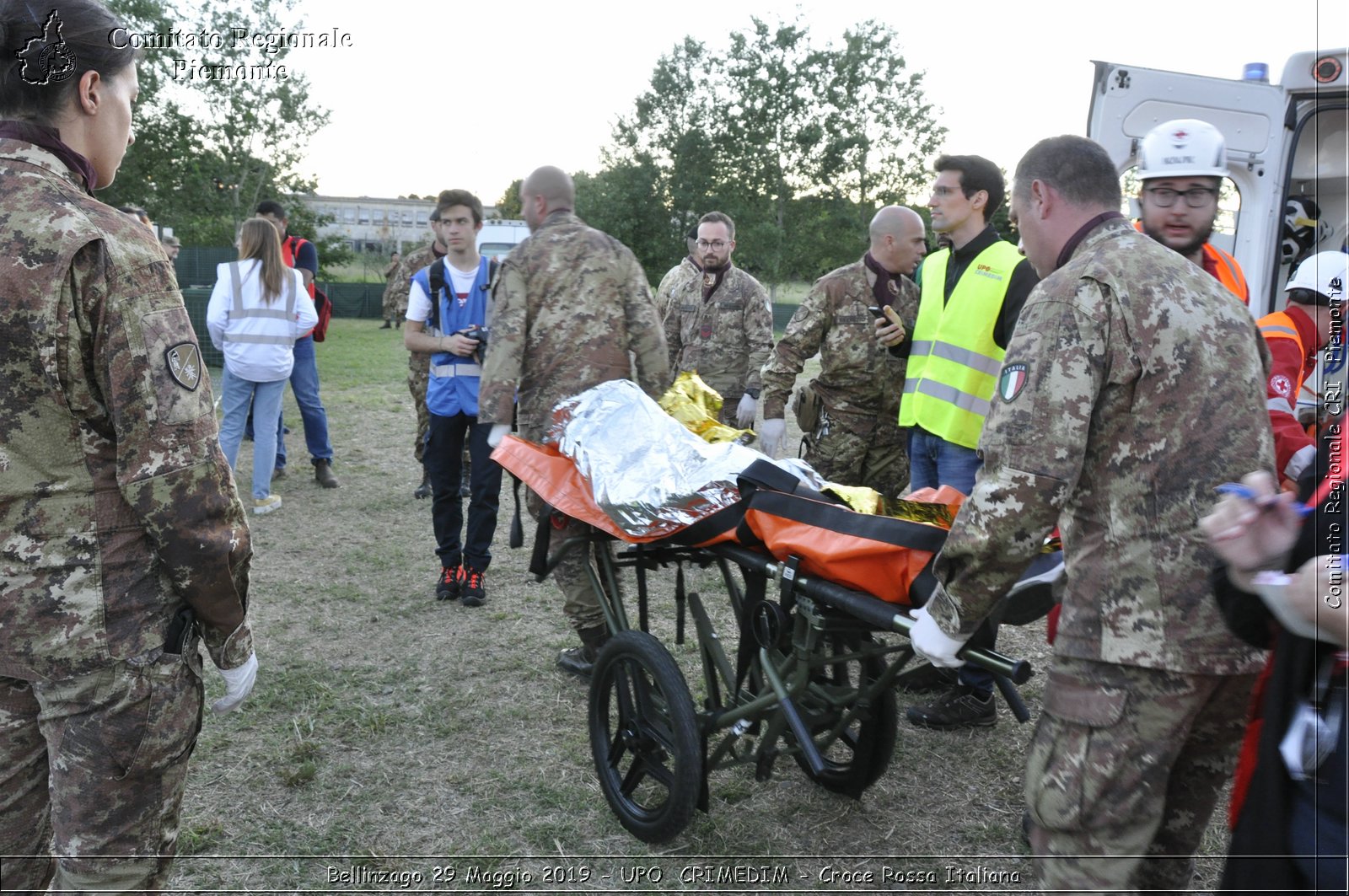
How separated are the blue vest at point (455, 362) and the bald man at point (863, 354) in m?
1.74

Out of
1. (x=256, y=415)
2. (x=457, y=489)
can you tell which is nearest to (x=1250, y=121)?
(x=457, y=489)

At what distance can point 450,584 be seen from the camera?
214 inches

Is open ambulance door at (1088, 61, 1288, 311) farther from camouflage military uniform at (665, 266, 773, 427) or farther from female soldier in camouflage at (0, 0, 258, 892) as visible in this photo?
female soldier in camouflage at (0, 0, 258, 892)

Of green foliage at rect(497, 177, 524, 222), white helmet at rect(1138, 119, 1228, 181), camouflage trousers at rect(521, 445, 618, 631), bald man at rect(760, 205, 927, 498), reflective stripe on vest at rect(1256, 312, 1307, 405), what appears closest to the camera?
white helmet at rect(1138, 119, 1228, 181)

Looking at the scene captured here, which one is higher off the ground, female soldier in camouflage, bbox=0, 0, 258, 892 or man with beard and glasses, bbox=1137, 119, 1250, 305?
man with beard and glasses, bbox=1137, 119, 1250, 305

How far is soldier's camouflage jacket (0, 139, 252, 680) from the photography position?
166cm

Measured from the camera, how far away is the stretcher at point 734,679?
8.44ft

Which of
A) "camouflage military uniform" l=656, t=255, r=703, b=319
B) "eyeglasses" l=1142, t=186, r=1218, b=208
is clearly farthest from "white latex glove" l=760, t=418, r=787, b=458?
"eyeglasses" l=1142, t=186, r=1218, b=208

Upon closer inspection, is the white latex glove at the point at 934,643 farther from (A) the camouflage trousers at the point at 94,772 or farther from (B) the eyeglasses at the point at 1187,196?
(B) the eyeglasses at the point at 1187,196

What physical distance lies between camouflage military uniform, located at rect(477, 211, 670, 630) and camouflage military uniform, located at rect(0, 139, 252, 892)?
2.43m

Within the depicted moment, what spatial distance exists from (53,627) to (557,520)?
2.07 metres

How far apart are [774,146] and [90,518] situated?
45243mm

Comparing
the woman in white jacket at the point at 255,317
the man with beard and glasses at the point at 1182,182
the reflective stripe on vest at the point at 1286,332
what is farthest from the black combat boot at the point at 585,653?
A: the woman in white jacket at the point at 255,317

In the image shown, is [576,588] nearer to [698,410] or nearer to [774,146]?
Result: [698,410]
